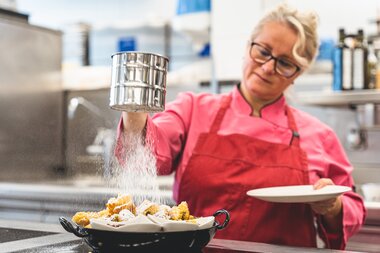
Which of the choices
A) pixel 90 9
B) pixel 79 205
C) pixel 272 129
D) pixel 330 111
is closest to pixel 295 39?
pixel 272 129

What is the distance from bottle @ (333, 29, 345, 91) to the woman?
0.90 meters

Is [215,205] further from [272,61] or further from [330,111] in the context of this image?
[330,111]

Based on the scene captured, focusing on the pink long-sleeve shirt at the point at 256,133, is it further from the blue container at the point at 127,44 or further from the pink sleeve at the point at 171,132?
the blue container at the point at 127,44

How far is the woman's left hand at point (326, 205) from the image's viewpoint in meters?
1.58

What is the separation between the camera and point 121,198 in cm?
123

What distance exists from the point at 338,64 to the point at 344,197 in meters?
1.10

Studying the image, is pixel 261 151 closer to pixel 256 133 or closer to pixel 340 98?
pixel 256 133

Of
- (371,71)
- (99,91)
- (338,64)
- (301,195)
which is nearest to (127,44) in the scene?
(99,91)

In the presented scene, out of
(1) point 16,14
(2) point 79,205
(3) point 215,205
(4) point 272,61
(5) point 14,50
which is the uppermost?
(1) point 16,14

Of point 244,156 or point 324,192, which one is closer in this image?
point 324,192

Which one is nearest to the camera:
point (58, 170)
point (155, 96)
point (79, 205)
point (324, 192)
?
point (155, 96)

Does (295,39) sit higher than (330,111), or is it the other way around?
(295,39)

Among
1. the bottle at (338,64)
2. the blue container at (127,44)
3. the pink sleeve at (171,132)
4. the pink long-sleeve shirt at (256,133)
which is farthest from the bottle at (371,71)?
the blue container at (127,44)

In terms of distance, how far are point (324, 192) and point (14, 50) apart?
2.50 m
